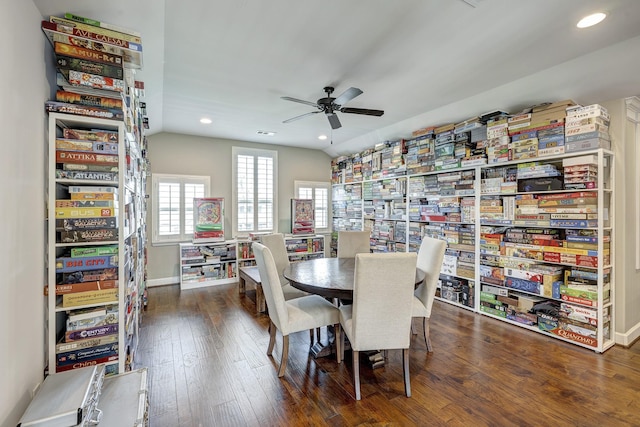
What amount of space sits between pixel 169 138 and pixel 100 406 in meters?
4.67

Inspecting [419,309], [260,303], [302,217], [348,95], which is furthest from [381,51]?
[302,217]

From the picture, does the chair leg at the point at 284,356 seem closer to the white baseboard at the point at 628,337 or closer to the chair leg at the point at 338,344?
the chair leg at the point at 338,344

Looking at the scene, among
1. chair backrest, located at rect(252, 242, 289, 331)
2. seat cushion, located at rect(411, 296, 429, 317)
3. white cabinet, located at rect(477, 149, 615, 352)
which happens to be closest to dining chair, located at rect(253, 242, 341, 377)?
chair backrest, located at rect(252, 242, 289, 331)

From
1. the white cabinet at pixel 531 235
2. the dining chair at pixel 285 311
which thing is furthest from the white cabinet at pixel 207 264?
the white cabinet at pixel 531 235

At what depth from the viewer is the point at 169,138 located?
5.16 m

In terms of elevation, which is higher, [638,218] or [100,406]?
[638,218]

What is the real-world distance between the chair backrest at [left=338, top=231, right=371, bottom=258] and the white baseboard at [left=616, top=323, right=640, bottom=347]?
269cm

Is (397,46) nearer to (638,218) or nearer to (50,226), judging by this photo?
(50,226)

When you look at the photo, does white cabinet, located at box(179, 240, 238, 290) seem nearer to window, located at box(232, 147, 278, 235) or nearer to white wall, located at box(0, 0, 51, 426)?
window, located at box(232, 147, 278, 235)

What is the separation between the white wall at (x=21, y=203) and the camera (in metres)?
1.26

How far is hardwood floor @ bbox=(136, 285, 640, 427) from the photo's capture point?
1.90 metres

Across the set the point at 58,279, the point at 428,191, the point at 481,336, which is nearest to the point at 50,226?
the point at 58,279

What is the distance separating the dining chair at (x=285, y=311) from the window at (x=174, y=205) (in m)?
3.36

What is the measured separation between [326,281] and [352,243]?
1.57m
